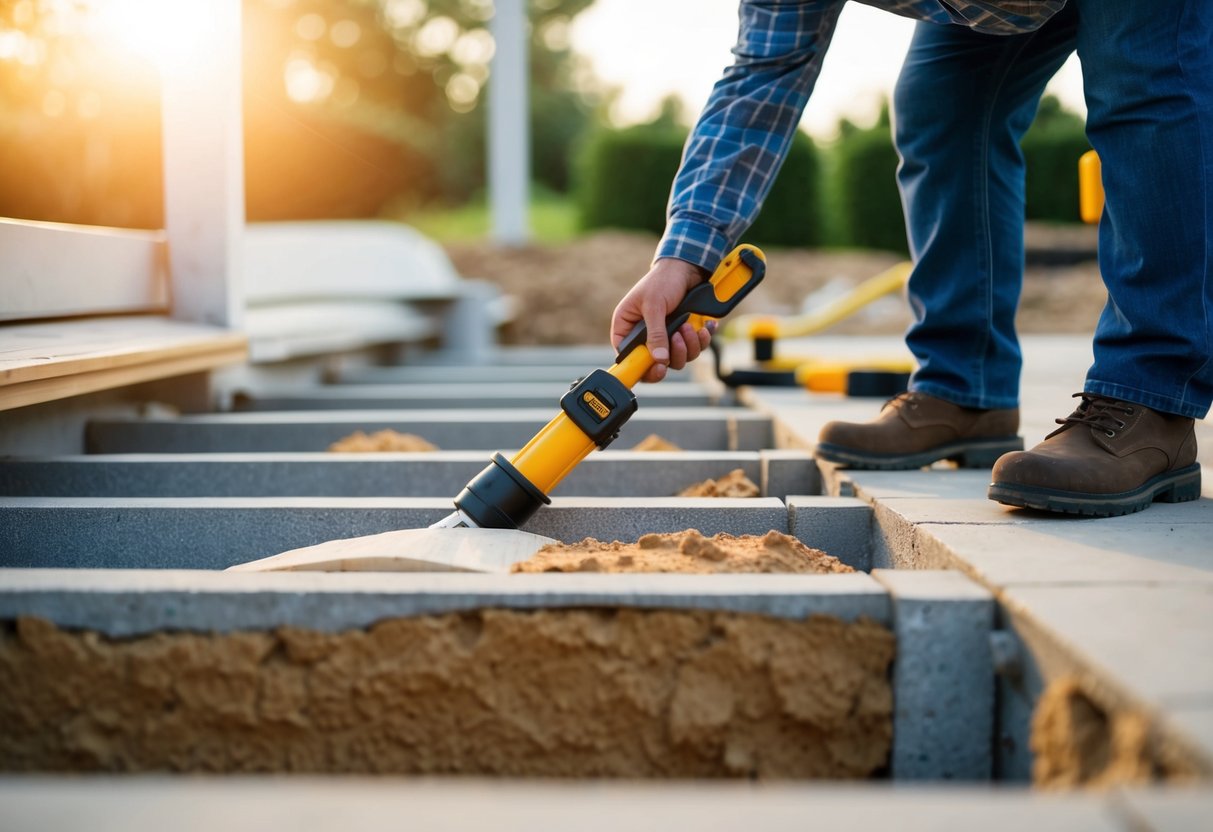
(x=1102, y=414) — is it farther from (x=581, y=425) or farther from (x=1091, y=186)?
(x=1091, y=186)

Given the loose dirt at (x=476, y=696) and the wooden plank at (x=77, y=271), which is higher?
the wooden plank at (x=77, y=271)

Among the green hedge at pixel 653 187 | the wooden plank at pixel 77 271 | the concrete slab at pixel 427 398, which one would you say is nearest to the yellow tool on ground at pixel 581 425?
the wooden plank at pixel 77 271

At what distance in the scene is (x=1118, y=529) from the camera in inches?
60.7

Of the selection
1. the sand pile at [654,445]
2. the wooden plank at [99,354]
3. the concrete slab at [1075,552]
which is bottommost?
the concrete slab at [1075,552]

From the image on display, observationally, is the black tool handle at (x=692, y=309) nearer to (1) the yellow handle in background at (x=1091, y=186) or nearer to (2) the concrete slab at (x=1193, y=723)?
(2) the concrete slab at (x=1193, y=723)

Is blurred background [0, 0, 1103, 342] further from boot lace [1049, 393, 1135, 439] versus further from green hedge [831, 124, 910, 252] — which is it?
boot lace [1049, 393, 1135, 439]

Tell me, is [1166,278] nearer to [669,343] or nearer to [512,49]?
[669,343]

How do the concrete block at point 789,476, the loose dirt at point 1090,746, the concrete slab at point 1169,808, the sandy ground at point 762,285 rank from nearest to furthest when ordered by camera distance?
the concrete slab at point 1169,808, the loose dirt at point 1090,746, the concrete block at point 789,476, the sandy ground at point 762,285

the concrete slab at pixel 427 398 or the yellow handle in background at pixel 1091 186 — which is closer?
the yellow handle in background at pixel 1091 186

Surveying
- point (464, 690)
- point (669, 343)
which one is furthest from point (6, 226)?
point (464, 690)

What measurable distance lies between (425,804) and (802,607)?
593 millimetres

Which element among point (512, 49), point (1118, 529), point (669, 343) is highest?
point (512, 49)

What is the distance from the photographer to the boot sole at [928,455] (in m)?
2.08

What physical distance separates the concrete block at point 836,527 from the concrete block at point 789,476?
351 mm
